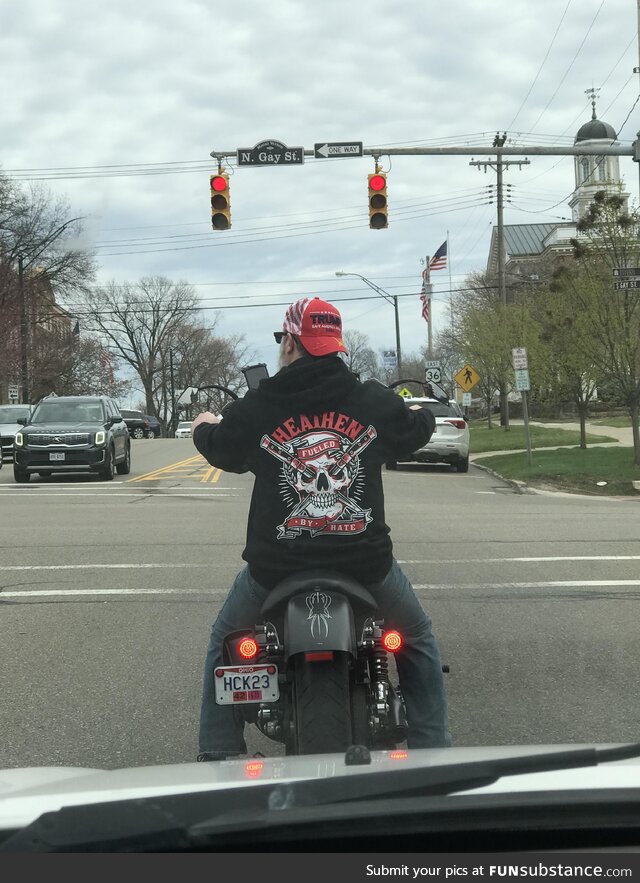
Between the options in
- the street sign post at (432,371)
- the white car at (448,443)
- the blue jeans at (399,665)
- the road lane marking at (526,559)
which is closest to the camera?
the blue jeans at (399,665)

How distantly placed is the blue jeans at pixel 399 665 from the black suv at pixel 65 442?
18.6 meters

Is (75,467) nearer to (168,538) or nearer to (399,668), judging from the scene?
(168,538)

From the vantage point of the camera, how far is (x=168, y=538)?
488 inches

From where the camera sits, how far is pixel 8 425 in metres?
29.6

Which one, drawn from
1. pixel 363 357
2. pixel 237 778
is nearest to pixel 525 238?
pixel 363 357

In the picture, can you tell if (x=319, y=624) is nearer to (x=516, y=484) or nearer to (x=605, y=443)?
(x=516, y=484)

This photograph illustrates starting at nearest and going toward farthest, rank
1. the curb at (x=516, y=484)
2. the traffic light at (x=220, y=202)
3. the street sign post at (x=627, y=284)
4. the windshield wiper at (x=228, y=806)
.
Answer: the windshield wiper at (x=228, y=806) < the street sign post at (x=627, y=284) < the traffic light at (x=220, y=202) < the curb at (x=516, y=484)

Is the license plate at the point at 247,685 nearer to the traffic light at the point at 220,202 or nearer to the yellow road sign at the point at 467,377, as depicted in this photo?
the traffic light at the point at 220,202

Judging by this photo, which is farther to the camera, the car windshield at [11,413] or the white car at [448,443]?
the car windshield at [11,413]

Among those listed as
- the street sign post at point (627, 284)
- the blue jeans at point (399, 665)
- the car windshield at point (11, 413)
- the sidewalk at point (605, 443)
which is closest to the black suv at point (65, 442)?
the car windshield at point (11, 413)

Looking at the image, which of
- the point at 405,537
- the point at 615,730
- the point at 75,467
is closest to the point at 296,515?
the point at 615,730

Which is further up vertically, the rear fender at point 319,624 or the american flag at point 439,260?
the american flag at point 439,260

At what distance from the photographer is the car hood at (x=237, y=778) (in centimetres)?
220

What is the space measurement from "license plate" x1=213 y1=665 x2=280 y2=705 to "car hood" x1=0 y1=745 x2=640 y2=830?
0.58 meters
